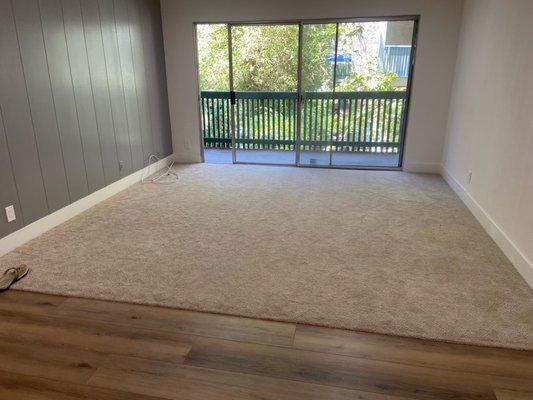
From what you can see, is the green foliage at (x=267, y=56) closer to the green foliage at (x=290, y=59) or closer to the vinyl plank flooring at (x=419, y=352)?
the green foliage at (x=290, y=59)

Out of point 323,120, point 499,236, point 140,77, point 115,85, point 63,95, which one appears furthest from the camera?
point 323,120

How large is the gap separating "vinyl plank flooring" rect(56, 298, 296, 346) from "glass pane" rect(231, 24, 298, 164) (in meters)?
3.71

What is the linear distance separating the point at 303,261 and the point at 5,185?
2189 mm

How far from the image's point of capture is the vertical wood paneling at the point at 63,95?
3061 millimetres

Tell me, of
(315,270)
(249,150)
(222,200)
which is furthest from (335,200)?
(249,150)

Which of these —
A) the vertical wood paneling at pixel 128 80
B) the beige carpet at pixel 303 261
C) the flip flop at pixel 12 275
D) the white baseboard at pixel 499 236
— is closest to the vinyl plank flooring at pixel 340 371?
the beige carpet at pixel 303 261

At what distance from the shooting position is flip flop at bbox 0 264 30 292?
7.45 feet

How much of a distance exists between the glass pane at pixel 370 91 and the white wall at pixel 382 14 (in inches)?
7.6

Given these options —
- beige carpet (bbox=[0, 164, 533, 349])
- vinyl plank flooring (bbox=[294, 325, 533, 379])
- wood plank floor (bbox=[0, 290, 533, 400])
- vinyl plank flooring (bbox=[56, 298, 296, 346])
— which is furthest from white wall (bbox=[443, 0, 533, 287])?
vinyl plank flooring (bbox=[56, 298, 296, 346])

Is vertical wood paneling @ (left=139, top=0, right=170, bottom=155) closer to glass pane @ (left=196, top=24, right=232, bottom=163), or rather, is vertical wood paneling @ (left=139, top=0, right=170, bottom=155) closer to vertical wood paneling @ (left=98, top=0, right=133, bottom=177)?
glass pane @ (left=196, top=24, right=232, bottom=163)

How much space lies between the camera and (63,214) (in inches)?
131

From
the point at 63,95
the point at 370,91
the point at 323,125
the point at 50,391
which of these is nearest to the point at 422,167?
the point at 370,91

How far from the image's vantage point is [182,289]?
7.38 feet

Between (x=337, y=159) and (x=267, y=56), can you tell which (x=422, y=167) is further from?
(x=267, y=56)
